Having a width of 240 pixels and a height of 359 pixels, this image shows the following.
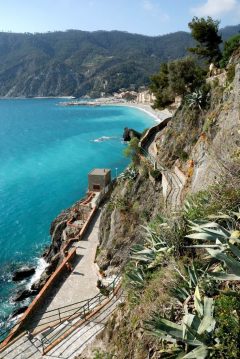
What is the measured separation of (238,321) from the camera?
6051mm

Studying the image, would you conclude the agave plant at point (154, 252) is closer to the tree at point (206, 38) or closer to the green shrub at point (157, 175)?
the green shrub at point (157, 175)

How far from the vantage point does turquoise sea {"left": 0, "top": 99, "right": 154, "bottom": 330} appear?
107 feet

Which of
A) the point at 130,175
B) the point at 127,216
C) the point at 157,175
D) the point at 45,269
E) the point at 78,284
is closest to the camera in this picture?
the point at 78,284

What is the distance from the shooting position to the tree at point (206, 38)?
32.4 meters

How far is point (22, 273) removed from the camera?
2788 centimetres

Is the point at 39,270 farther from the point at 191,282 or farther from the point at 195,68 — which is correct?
the point at 191,282

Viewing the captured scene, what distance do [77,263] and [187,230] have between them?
14808 millimetres

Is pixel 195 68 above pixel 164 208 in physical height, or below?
above

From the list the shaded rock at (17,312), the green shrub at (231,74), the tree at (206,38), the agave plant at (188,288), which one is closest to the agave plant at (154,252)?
the agave plant at (188,288)

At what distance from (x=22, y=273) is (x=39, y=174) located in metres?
29.3

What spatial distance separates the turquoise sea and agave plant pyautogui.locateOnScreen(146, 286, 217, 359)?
63.1 feet

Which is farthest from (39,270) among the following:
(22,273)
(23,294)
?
(23,294)

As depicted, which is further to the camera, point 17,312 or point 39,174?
point 39,174

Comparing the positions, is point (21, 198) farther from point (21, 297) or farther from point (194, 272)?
point (194, 272)
